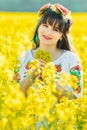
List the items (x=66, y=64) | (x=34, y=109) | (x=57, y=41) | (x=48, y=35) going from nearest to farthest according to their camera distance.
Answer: (x=34, y=109) → (x=48, y=35) → (x=66, y=64) → (x=57, y=41)

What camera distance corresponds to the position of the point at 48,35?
5285mm

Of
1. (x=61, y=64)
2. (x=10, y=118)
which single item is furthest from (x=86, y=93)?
(x=10, y=118)

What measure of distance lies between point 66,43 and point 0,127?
226cm

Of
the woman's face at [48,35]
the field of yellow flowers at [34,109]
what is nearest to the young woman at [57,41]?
the woman's face at [48,35]

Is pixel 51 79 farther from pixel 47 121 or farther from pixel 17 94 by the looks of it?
pixel 17 94

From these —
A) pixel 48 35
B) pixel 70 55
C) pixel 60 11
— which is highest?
pixel 60 11

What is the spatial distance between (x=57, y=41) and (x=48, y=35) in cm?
29

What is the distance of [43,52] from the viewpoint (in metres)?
4.90

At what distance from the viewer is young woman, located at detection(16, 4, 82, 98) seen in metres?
5.32

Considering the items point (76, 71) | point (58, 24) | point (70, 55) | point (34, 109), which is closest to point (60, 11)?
point (58, 24)

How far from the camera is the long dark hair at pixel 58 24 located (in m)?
5.41

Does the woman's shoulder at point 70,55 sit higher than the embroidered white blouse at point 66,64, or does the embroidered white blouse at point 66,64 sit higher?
the woman's shoulder at point 70,55

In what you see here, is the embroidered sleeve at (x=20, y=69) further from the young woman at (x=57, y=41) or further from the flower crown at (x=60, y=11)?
the flower crown at (x=60, y=11)

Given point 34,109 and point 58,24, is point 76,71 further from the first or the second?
point 34,109
